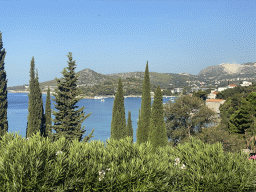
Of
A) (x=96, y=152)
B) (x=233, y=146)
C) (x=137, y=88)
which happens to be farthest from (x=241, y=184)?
(x=137, y=88)

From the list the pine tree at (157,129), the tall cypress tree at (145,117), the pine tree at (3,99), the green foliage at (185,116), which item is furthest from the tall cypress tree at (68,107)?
the green foliage at (185,116)

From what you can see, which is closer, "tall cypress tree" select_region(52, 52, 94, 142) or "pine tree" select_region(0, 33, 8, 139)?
"tall cypress tree" select_region(52, 52, 94, 142)

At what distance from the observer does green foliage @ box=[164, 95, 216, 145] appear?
856 inches

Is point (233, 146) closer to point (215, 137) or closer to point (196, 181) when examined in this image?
point (215, 137)

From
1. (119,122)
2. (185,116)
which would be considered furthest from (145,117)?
(185,116)

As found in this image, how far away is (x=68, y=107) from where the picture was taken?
19125mm

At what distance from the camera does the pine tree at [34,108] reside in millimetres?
19812

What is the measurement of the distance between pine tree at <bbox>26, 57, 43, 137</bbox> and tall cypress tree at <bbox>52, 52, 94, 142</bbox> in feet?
7.29

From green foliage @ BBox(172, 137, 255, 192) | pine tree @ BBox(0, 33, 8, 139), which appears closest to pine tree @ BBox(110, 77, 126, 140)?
pine tree @ BBox(0, 33, 8, 139)

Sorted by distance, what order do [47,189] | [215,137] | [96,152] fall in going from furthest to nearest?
[215,137], [96,152], [47,189]

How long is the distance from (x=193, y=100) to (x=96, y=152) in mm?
18042

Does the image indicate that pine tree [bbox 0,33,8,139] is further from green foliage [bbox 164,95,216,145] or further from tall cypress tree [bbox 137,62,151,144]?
green foliage [bbox 164,95,216,145]

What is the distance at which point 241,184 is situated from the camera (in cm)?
462

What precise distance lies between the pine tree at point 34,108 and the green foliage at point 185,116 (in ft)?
41.9
